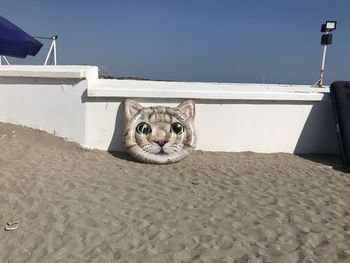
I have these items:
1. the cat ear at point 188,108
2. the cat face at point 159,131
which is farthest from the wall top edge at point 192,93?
the cat face at point 159,131

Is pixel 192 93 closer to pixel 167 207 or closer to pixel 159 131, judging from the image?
pixel 159 131

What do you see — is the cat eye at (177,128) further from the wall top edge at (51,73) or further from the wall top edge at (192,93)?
the wall top edge at (51,73)

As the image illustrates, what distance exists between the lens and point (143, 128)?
25.3 ft

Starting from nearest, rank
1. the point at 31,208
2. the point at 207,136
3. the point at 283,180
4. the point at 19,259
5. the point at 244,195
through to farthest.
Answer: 1. the point at 19,259
2. the point at 31,208
3. the point at 244,195
4. the point at 283,180
5. the point at 207,136

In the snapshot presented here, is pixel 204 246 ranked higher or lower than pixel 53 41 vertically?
lower

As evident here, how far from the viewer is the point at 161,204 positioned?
18.2 ft

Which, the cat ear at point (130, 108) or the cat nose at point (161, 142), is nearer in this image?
the cat nose at point (161, 142)

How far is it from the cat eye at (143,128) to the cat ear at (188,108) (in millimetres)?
689

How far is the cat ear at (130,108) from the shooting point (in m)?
7.79

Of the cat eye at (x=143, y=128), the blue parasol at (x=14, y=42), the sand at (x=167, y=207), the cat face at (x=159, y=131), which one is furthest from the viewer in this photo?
the cat eye at (x=143, y=128)

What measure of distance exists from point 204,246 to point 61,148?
4.25m

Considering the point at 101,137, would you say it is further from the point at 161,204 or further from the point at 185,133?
the point at 161,204

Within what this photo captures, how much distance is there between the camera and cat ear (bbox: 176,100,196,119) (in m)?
7.95

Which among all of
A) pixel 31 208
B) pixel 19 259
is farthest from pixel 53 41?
pixel 19 259
